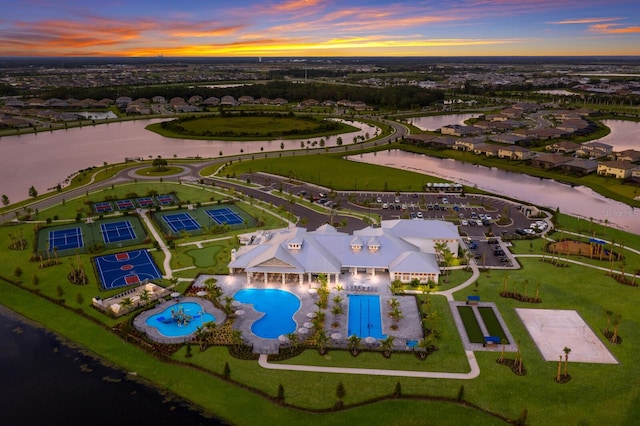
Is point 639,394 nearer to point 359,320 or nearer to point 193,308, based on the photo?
point 359,320

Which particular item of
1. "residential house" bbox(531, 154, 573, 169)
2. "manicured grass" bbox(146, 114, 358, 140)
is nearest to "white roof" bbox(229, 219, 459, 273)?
"residential house" bbox(531, 154, 573, 169)

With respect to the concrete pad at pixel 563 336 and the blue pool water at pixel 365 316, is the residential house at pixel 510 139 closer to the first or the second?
the concrete pad at pixel 563 336

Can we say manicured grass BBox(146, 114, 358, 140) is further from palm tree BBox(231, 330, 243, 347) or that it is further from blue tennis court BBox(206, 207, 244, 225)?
palm tree BBox(231, 330, 243, 347)

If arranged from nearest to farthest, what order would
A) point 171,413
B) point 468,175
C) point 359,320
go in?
point 171,413 < point 359,320 < point 468,175

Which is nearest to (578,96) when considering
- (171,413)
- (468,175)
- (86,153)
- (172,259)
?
(468,175)

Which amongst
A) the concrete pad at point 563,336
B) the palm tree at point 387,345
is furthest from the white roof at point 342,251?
A: the palm tree at point 387,345

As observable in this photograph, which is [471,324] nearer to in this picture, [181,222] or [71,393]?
[71,393]
